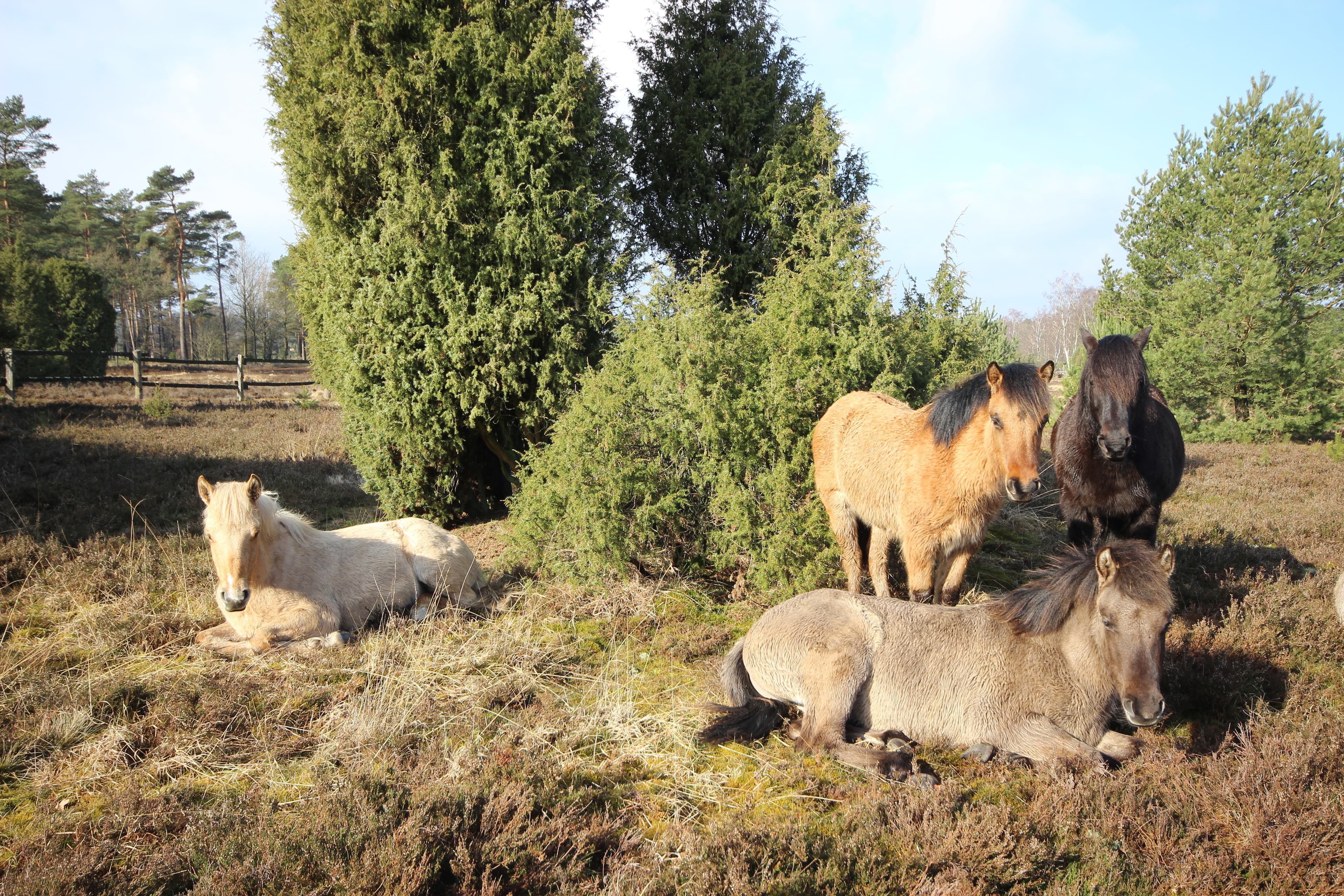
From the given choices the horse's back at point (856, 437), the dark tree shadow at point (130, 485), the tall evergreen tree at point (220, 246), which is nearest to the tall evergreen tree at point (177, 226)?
the tall evergreen tree at point (220, 246)

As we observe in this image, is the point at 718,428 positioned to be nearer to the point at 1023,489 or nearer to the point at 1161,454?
the point at 1023,489

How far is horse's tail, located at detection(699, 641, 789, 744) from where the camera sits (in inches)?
162

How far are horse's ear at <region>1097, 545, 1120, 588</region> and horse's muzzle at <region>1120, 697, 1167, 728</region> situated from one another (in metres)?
0.62

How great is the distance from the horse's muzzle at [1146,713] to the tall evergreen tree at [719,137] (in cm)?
699

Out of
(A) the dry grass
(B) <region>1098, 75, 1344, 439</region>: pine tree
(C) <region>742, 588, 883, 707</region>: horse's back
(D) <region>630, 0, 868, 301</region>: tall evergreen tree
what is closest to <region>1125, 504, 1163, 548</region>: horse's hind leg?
(A) the dry grass

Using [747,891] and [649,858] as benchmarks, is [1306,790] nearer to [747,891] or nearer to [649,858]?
A: [747,891]

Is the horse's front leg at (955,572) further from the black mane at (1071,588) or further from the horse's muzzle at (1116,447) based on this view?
the horse's muzzle at (1116,447)

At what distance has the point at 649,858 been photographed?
3139 mm

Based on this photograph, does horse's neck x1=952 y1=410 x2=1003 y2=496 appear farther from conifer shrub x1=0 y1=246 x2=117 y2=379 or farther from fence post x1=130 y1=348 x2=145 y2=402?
conifer shrub x1=0 y1=246 x2=117 y2=379

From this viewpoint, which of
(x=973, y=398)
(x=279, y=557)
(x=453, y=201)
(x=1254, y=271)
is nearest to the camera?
(x=973, y=398)

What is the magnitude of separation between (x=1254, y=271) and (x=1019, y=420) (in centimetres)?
1815

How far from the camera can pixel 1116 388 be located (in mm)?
5121

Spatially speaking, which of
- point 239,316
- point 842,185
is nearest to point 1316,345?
point 842,185

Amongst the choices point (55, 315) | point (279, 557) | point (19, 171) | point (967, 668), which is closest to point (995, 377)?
point (967, 668)
